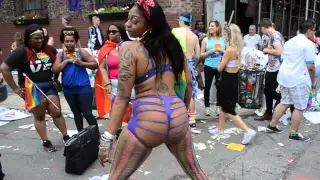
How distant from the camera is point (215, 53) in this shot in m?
5.80

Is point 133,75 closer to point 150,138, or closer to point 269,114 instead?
point 150,138

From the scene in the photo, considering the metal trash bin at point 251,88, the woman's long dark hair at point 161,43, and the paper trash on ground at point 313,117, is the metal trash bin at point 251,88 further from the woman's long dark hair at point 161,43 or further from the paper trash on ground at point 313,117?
the woman's long dark hair at point 161,43

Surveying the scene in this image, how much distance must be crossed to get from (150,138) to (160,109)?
23 cm

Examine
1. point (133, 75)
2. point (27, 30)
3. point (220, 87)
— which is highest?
point (27, 30)

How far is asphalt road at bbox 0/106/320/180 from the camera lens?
367 cm

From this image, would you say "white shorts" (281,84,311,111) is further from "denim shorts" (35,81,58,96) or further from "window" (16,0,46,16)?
"window" (16,0,46,16)

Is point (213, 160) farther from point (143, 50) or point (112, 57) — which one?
point (143, 50)

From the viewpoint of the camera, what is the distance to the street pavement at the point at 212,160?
12.0 ft

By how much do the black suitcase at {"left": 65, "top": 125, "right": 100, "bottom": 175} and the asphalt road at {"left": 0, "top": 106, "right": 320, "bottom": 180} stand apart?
0.09 meters

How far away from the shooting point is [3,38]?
12.8 m

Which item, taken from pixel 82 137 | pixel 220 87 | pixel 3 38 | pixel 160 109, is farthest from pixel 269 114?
pixel 3 38

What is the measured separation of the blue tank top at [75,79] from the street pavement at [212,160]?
3.18ft

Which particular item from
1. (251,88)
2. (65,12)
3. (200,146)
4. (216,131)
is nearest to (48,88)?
(200,146)

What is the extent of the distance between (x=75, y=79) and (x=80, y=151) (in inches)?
41.3
